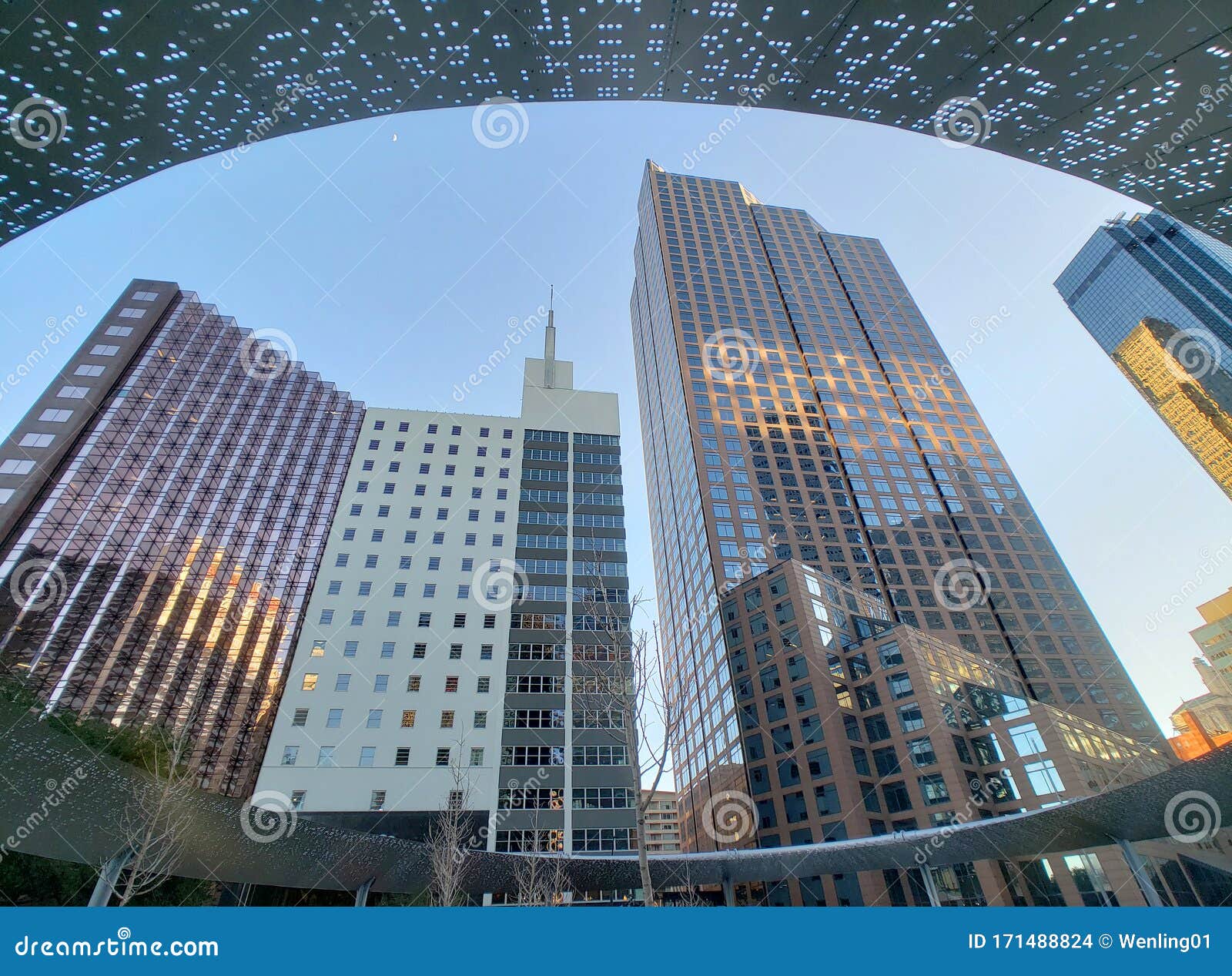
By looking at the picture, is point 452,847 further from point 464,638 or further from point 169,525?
point 169,525

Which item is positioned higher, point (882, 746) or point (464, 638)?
point (464, 638)

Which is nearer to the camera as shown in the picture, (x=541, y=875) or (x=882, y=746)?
(x=541, y=875)

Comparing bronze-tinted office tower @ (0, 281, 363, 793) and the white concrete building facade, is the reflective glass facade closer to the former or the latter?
the white concrete building facade

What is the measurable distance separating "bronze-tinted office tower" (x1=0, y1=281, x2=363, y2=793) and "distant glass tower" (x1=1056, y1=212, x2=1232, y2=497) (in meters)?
139

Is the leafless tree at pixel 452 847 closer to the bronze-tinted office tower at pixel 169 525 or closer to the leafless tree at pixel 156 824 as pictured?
the leafless tree at pixel 156 824

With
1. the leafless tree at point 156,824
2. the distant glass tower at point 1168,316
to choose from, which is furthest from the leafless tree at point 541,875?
the distant glass tower at point 1168,316

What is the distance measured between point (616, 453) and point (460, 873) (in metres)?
40.8

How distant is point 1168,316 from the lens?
116m

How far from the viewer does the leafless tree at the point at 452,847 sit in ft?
70.3

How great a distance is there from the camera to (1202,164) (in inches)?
299

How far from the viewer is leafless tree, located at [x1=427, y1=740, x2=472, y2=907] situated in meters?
21.4

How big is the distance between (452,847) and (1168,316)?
156089mm

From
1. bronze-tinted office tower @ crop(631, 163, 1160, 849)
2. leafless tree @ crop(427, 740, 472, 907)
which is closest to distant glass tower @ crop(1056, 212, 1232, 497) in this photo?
bronze-tinted office tower @ crop(631, 163, 1160, 849)

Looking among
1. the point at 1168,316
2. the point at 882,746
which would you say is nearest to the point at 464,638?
the point at 882,746
